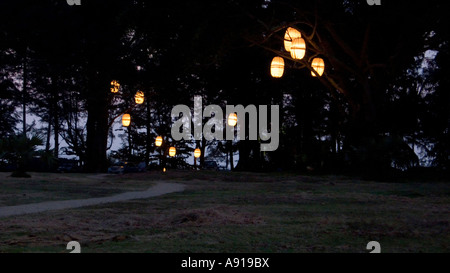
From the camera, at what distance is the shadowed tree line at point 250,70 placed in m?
19.6

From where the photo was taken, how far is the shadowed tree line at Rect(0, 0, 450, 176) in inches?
771

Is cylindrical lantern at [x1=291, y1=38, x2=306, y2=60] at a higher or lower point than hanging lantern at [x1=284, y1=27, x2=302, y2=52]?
lower

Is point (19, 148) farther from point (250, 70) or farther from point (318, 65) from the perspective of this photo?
point (250, 70)

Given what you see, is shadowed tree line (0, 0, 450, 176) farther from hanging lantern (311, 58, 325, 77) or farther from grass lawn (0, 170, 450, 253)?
grass lawn (0, 170, 450, 253)

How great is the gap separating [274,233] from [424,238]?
5.62 feet

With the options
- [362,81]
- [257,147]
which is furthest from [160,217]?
[257,147]

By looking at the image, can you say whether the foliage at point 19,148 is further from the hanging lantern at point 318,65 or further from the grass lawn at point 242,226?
the hanging lantern at point 318,65

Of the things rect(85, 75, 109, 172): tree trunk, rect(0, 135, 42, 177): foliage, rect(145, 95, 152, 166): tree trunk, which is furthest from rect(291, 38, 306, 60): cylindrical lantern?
rect(145, 95, 152, 166): tree trunk

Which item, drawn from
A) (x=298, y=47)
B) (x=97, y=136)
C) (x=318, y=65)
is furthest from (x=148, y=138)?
(x=298, y=47)

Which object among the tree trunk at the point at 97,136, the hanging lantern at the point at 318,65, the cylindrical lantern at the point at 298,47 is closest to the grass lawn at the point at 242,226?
the cylindrical lantern at the point at 298,47
